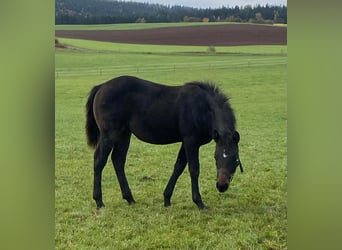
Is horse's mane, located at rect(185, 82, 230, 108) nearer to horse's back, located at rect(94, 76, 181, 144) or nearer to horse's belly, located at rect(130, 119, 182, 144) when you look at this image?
horse's back, located at rect(94, 76, 181, 144)

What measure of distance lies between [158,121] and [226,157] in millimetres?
402

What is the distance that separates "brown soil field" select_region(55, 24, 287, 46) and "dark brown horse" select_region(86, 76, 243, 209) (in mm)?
225

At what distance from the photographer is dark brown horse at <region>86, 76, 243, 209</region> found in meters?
2.57

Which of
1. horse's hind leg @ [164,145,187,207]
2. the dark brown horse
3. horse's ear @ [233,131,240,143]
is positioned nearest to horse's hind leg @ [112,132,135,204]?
the dark brown horse

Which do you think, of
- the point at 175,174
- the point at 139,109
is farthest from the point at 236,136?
the point at 139,109

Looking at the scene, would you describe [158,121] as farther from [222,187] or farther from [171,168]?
[222,187]

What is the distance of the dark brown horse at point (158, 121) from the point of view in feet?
8.43

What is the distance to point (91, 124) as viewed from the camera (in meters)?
2.63

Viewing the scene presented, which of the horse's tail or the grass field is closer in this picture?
the grass field

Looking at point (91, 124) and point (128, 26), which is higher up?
point (128, 26)

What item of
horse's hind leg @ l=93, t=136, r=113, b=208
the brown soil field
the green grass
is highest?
the green grass

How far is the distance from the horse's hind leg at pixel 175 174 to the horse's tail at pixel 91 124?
443mm

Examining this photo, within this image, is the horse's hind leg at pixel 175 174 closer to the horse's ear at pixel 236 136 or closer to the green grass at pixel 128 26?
the horse's ear at pixel 236 136
